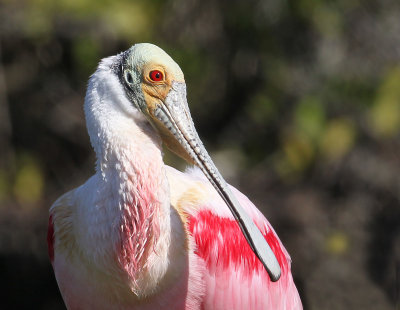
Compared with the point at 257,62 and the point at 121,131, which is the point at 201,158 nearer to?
the point at 121,131

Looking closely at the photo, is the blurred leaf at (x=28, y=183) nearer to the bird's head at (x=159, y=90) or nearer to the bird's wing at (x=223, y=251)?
the bird's wing at (x=223, y=251)

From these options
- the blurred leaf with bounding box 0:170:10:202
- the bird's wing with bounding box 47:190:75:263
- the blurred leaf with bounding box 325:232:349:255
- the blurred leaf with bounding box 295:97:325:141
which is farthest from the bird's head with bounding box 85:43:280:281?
the blurred leaf with bounding box 0:170:10:202

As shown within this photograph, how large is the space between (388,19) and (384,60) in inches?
16.7

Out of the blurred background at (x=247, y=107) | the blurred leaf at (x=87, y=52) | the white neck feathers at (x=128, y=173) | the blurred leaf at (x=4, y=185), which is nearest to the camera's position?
the white neck feathers at (x=128, y=173)

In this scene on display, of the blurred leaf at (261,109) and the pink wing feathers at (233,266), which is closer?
the pink wing feathers at (233,266)

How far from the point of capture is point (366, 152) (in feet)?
25.4

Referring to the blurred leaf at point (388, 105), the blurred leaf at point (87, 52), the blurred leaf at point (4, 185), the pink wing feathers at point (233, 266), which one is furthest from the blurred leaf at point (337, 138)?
the pink wing feathers at point (233, 266)

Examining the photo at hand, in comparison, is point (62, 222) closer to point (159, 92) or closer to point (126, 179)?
point (126, 179)

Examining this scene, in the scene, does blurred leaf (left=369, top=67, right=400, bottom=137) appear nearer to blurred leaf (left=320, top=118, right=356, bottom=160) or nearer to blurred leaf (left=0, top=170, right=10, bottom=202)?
blurred leaf (left=320, top=118, right=356, bottom=160)

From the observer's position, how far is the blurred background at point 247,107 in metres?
7.30

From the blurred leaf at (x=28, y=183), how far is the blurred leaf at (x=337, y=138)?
8.72 feet

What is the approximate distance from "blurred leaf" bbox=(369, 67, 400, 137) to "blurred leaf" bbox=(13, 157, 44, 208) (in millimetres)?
3127

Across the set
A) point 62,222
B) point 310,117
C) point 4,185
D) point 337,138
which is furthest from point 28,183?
point 62,222

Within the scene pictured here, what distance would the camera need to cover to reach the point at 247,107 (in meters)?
7.94
